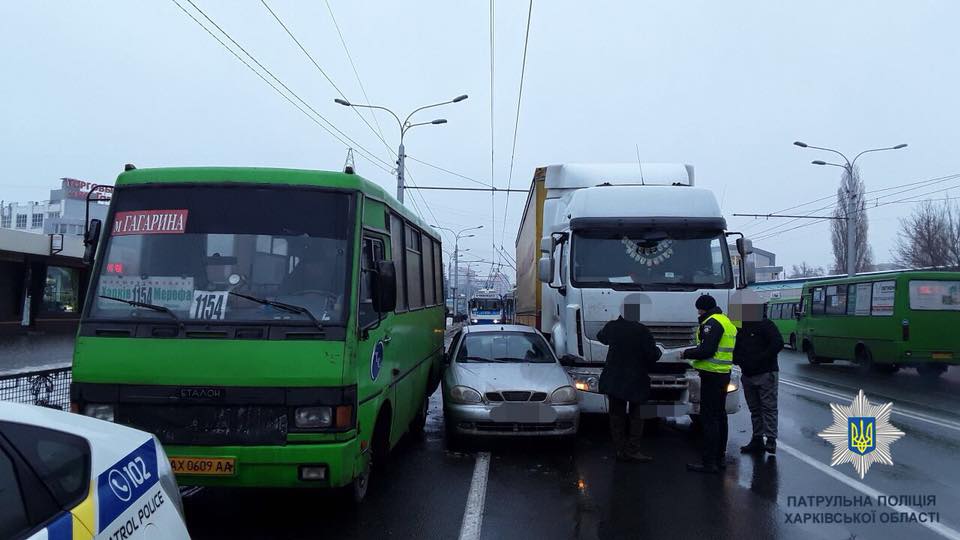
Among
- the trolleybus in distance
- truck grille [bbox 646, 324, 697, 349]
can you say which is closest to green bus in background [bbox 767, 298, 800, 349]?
the trolleybus in distance

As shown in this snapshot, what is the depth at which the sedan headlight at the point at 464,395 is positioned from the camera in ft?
26.6

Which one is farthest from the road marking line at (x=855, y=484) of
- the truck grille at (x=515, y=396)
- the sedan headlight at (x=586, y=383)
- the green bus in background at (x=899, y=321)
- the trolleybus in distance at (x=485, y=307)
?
the trolleybus in distance at (x=485, y=307)

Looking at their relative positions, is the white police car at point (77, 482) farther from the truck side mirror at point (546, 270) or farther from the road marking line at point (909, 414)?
the road marking line at point (909, 414)

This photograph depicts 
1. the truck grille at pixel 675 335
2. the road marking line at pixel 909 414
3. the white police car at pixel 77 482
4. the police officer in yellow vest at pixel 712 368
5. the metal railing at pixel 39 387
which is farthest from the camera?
the road marking line at pixel 909 414

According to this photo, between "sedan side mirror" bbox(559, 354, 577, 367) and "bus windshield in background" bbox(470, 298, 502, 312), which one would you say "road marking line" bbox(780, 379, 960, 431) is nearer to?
"sedan side mirror" bbox(559, 354, 577, 367)

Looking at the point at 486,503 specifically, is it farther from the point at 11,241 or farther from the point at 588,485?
the point at 11,241

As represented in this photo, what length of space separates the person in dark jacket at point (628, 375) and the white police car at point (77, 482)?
5321 millimetres

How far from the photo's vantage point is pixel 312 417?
4824 millimetres

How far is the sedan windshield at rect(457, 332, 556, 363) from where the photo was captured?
952 centimetres

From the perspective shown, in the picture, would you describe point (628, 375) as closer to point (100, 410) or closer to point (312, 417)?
point (312, 417)

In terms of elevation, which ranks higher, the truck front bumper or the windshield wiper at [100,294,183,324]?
the windshield wiper at [100,294,183,324]

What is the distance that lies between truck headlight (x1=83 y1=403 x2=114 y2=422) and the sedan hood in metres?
4.22

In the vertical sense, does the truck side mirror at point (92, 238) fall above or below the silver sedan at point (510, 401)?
above

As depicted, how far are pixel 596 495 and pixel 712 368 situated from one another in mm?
1877
